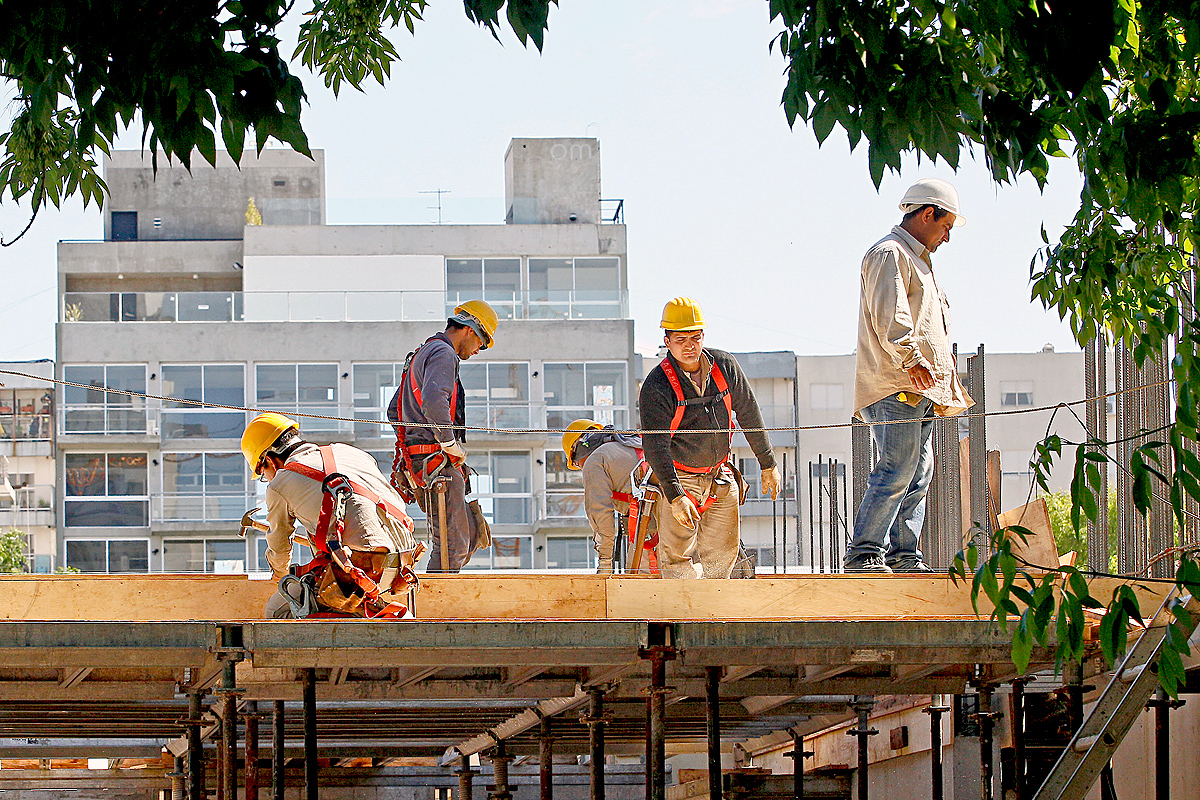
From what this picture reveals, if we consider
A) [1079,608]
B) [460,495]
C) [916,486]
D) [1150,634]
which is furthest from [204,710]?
[1079,608]

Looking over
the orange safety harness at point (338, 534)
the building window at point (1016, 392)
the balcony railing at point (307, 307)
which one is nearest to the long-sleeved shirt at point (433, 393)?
the orange safety harness at point (338, 534)

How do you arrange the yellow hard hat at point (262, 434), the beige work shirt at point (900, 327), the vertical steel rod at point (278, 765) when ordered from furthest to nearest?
the beige work shirt at point (900, 327)
the yellow hard hat at point (262, 434)
the vertical steel rod at point (278, 765)

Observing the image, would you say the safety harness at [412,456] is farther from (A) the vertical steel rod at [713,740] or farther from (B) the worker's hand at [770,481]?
(A) the vertical steel rod at [713,740]

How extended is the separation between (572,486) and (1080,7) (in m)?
50.1

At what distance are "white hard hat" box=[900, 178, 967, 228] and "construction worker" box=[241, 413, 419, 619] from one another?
3.59 meters

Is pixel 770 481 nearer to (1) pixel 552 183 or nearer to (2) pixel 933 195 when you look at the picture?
(2) pixel 933 195

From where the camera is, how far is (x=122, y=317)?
5512 cm

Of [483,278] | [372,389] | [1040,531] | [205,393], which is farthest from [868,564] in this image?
[483,278]

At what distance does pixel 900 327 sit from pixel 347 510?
11.1 feet

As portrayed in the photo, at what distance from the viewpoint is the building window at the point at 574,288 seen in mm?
55812

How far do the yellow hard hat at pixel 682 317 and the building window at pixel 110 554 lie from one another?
47223 mm

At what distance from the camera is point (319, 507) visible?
873cm

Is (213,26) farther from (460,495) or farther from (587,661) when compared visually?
(460,495)

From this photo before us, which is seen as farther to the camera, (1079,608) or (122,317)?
(122,317)
